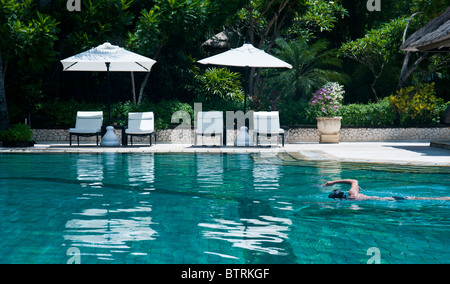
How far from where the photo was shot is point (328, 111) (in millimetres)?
17938

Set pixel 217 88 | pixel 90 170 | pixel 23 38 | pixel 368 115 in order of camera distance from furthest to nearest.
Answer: pixel 217 88 < pixel 368 115 < pixel 23 38 < pixel 90 170

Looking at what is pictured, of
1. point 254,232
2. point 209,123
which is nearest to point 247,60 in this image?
point 209,123

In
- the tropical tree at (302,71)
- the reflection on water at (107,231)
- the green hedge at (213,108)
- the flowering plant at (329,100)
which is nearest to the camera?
the reflection on water at (107,231)

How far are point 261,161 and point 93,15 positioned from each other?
846 centimetres

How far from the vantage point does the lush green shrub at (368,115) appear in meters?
18.6

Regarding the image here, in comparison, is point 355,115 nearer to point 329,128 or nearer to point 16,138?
point 329,128

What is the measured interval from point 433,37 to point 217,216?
949cm

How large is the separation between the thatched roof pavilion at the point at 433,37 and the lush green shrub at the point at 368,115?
286cm

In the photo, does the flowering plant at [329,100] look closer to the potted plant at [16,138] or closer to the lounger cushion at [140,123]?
the lounger cushion at [140,123]

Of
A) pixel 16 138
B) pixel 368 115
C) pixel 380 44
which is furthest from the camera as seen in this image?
pixel 380 44

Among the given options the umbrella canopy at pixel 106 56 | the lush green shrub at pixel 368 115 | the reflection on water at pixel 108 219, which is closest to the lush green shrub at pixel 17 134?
the umbrella canopy at pixel 106 56

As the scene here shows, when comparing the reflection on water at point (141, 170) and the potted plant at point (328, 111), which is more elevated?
the potted plant at point (328, 111)

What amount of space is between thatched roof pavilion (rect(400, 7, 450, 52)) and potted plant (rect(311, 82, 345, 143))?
8.77ft

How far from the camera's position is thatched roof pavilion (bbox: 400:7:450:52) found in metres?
13.3
